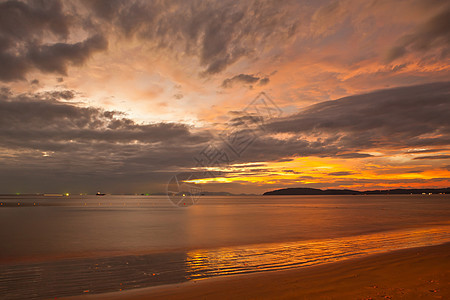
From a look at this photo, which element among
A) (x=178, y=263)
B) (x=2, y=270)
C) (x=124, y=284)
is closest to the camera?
(x=124, y=284)

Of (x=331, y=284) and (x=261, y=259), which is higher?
(x=331, y=284)

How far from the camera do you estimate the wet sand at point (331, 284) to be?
349 inches

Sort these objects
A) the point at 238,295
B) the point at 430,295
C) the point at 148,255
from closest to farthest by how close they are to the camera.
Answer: the point at 430,295, the point at 238,295, the point at 148,255

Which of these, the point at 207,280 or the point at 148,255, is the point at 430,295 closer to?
the point at 207,280

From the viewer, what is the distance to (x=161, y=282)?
1267cm

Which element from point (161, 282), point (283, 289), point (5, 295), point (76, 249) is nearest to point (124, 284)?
point (161, 282)

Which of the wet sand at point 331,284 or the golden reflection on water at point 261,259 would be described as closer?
the wet sand at point 331,284

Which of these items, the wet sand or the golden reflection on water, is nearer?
the wet sand

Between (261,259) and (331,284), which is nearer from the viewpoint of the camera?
(331,284)

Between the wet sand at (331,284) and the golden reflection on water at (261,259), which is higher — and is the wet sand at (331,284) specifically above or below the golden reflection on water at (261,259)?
above

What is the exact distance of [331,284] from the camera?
10.1m

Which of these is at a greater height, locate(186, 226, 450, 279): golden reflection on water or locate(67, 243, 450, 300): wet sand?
locate(67, 243, 450, 300): wet sand

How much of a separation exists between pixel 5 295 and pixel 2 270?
634 centimetres

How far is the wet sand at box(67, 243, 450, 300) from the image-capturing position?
8.87 m
